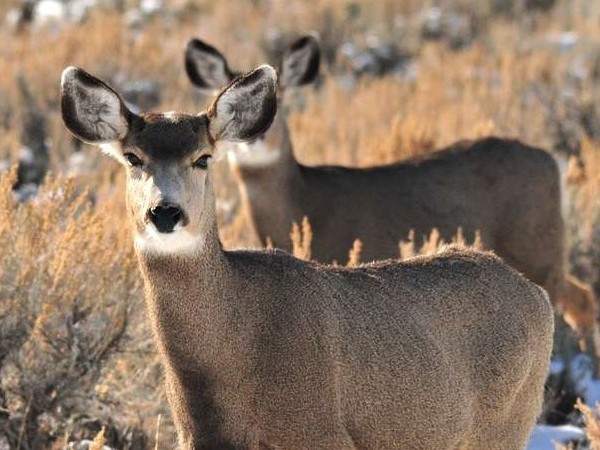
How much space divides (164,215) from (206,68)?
5383 mm

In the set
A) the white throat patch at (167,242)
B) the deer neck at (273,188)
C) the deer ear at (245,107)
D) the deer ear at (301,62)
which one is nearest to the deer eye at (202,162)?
the deer ear at (245,107)

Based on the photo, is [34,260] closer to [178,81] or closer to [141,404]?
[141,404]

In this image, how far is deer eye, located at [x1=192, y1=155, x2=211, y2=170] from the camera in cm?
488

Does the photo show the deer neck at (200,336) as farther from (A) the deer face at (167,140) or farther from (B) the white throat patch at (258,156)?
(B) the white throat patch at (258,156)

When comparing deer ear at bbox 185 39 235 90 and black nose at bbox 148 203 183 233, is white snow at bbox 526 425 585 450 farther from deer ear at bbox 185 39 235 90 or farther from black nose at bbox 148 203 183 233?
deer ear at bbox 185 39 235 90

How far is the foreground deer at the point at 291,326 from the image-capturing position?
481cm

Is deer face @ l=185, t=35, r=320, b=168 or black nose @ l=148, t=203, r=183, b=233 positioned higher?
black nose @ l=148, t=203, r=183, b=233

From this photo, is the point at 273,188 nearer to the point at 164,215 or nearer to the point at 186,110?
the point at 164,215

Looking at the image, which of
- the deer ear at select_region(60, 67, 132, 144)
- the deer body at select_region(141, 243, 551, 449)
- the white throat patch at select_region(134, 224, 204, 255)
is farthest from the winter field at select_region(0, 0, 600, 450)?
the deer ear at select_region(60, 67, 132, 144)

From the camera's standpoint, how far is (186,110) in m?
14.3

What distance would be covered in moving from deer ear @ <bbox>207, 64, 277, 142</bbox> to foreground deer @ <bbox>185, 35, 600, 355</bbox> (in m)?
3.70

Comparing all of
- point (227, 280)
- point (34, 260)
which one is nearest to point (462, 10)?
point (34, 260)

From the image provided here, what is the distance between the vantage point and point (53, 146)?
12938 mm

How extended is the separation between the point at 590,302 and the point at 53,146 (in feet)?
17.8
